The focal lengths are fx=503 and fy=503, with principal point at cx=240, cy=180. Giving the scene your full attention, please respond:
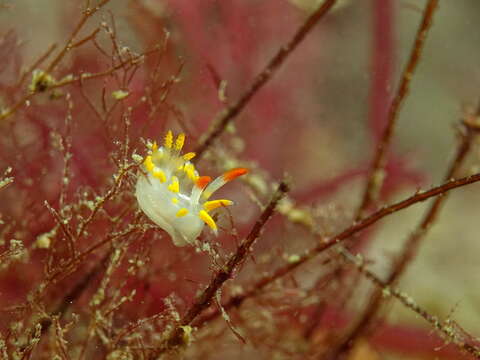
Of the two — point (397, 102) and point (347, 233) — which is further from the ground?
point (397, 102)

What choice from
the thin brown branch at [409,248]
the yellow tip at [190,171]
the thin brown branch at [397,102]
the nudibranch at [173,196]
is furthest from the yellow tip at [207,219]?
the thin brown branch at [409,248]

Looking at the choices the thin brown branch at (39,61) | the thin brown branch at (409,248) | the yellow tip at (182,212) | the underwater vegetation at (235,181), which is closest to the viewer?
the yellow tip at (182,212)

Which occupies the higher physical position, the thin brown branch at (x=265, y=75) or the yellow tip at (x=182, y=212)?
the thin brown branch at (x=265, y=75)

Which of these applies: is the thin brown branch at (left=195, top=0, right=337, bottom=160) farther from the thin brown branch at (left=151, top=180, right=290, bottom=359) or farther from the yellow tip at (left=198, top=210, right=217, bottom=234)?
the thin brown branch at (left=151, top=180, right=290, bottom=359)

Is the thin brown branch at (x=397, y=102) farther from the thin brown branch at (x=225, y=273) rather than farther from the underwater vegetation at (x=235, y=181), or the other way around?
the thin brown branch at (x=225, y=273)

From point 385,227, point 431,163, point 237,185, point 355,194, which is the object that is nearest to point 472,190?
point 431,163

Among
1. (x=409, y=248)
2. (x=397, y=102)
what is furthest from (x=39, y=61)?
(x=409, y=248)

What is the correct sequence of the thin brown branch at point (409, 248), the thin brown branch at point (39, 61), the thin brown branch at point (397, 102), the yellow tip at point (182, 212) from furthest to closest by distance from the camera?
1. the thin brown branch at point (409, 248)
2. the thin brown branch at point (397, 102)
3. the thin brown branch at point (39, 61)
4. the yellow tip at point (182, 212)

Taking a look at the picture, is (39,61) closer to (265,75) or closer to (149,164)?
(149,164)
